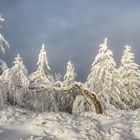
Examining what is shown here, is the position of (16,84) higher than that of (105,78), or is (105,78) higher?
(105,78)

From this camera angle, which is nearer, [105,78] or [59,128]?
[59,128]

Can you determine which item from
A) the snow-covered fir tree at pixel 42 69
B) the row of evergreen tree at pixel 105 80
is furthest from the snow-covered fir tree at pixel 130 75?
the snow-covered fir tree at pixel 42 69

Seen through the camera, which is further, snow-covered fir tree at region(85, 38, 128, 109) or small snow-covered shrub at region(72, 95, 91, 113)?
snow-covered fir tree at region(85, 38, 128, 109)

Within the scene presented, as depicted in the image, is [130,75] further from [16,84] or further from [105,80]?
[16,84]

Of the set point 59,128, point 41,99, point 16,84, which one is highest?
point 16,84

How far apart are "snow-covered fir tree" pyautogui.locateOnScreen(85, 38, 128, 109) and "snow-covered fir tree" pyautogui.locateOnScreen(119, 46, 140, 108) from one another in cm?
488

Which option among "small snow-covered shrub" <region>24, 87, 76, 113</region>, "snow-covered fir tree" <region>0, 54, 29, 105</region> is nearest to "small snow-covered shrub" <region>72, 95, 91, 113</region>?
"small snow-covered shrub" <region>24, 87, 76, 113</region>

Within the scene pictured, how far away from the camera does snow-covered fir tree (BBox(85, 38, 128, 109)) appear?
1459 inches

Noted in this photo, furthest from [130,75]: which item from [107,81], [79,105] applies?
[79,105]

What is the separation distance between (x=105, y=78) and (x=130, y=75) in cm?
771

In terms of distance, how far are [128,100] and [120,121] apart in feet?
73.6

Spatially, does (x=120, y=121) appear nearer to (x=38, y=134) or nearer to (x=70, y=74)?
(x=38, y=134)

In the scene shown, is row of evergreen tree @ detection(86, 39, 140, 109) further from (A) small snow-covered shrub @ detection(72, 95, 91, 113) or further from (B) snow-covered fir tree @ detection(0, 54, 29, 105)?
(B) snow-covered fir tree @ detection(0, 54, 29, 105)

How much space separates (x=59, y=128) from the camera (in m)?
15.2
